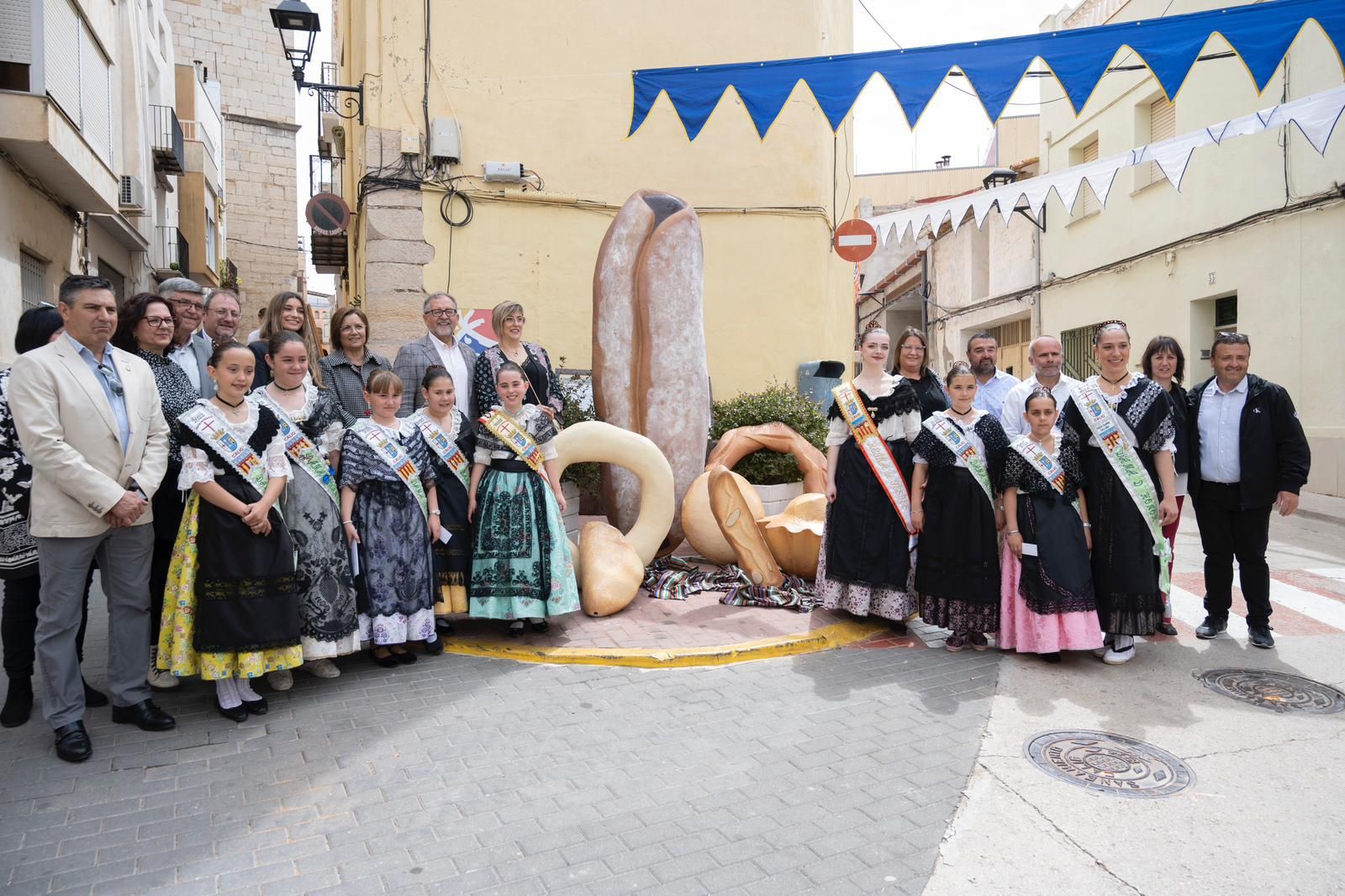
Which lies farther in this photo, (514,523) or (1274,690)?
(514,523)

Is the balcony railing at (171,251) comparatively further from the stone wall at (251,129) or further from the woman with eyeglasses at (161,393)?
the woman with eyeglasses at (161,393)

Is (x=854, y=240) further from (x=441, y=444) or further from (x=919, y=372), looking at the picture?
(x=441, y=444)

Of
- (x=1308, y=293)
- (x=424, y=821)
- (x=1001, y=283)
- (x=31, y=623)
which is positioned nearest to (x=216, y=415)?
(x=31, y=623)

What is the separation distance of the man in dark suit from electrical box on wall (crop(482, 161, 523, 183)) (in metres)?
7.63

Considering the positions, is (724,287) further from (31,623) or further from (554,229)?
(31,623)

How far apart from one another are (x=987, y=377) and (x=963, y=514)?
1558mm

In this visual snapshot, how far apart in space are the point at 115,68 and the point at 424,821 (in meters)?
15.6

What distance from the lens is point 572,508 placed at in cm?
694

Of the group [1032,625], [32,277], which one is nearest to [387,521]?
[1032,625]

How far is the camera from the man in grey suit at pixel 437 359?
5.38 metres

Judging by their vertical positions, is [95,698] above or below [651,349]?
below

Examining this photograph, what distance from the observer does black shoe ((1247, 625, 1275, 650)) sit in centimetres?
496

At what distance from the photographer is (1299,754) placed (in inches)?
138

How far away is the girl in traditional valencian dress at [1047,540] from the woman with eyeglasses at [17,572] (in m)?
4.58
